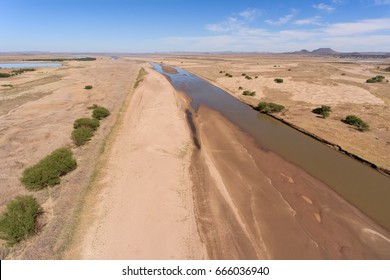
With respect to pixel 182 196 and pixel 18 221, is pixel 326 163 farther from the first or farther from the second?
pixel 18 221

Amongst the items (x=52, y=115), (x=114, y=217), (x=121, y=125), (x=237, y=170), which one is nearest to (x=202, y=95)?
(x=121, y=125)

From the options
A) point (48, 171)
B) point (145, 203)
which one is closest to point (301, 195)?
point (145, 203)

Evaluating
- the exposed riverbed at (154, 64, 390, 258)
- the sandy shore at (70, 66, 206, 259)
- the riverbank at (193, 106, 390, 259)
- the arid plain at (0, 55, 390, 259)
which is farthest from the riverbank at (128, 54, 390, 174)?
the sandy shore at (70, 66, 206, 259)

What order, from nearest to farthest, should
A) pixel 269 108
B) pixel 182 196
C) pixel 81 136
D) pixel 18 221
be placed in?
pixel 18 221, pixel 182 196, pixel 81 136, pixel 269 108

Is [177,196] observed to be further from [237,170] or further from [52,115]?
[52,115]

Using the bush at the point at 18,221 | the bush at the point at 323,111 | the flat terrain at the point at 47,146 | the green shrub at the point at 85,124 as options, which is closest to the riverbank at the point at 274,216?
the flat terrain at the point at 47,146
